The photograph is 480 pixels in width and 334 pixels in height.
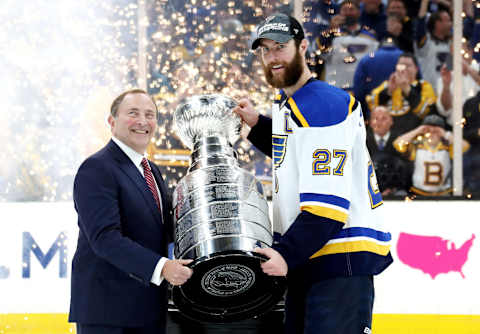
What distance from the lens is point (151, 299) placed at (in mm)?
1552

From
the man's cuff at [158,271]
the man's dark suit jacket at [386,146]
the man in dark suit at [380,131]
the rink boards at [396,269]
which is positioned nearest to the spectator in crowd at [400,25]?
the man in dark suit at [380,131]

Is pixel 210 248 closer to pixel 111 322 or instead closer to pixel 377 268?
pixel 111 322

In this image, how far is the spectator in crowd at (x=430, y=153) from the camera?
3.48 metres

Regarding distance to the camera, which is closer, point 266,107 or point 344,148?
point 344,148

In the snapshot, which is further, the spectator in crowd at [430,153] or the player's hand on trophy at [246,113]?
the spectator in crowd at [430,153]

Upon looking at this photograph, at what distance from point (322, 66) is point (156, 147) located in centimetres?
133

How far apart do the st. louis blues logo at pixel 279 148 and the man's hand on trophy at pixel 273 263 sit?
1.04 feet

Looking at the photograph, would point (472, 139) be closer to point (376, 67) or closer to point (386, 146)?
point (386, 146)

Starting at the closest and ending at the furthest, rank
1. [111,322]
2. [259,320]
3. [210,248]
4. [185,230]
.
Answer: [210,248] → [185,230] → [111,322] → [259,320]

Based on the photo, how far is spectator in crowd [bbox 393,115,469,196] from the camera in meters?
3.48

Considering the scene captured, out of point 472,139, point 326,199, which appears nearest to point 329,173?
point 326,199

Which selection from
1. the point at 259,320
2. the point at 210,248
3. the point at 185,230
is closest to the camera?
the point at 210,248

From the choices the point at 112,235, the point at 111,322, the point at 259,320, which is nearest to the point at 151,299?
the point at 111,322

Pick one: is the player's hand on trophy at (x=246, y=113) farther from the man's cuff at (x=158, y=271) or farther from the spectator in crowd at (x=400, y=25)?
the spectator in crowd at (x=400, y=25)
